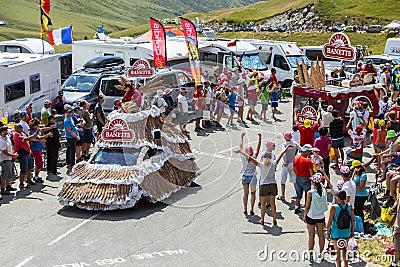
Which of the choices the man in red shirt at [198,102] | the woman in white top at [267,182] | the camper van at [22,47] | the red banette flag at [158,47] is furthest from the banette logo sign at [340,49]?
the camper van at [22,47]

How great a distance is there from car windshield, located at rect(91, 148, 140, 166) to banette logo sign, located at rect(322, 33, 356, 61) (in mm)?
8311

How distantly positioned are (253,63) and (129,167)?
17568 mm

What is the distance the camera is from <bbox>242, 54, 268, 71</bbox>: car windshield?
2964 cm

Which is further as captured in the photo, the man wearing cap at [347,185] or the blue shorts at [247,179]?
the blue shorts at [247,179]

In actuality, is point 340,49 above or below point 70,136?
above

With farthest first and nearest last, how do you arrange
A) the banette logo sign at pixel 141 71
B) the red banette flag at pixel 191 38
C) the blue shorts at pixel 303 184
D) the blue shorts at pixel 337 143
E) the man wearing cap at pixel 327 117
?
the red banette flag at pixel 191 38 → the banette logo sign at pixel 141 71 → the man wearing cap at pixel 327 117 → the blue shorts at pixel 337 143 → the blue shorts at pixel 303 184

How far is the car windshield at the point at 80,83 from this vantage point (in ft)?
77.1

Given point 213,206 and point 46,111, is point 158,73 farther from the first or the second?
point 213,206

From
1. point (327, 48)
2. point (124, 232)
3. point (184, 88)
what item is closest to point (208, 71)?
point (184, 88)

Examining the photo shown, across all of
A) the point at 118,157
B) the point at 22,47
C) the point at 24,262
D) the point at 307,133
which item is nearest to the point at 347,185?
the point at 307,133

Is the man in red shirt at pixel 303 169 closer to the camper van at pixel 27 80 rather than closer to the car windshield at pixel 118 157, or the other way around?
the car windshield at pixel 118 157

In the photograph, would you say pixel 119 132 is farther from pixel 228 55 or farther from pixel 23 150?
pixel 228 55

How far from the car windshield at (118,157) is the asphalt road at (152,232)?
105cm

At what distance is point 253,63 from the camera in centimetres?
2986
